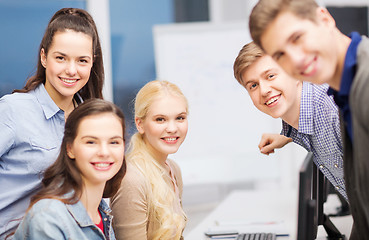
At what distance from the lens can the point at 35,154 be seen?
1.78 meters

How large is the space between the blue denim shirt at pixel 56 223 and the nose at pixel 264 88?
82 centimetres

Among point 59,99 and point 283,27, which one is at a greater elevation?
point 283,27

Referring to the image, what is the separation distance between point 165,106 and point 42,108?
1.60 feet

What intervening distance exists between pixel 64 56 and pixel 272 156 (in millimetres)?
2443

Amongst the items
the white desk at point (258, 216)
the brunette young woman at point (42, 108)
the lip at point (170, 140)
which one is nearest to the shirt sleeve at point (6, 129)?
the brunette young woman at point (42, 108)

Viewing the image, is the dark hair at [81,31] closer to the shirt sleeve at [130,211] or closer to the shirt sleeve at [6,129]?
the shirt sleeve at [6,129]

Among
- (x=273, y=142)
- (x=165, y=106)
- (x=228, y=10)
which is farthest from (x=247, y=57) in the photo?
(x=228, y=10)

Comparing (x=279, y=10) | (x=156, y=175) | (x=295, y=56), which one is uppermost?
(x=279, y=10)

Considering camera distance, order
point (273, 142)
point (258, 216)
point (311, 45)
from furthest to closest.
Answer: point (258, 216), point (273, 142), point (311, 45)

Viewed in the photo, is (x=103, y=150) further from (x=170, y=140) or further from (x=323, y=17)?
(x=323, y=17)

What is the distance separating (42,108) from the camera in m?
1.86

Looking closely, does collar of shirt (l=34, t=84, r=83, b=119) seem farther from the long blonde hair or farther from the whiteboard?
the whiteboard

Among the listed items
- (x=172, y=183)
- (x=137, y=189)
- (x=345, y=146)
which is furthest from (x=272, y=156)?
(x=345, y=146)

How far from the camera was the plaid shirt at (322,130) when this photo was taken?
70.4 inches
